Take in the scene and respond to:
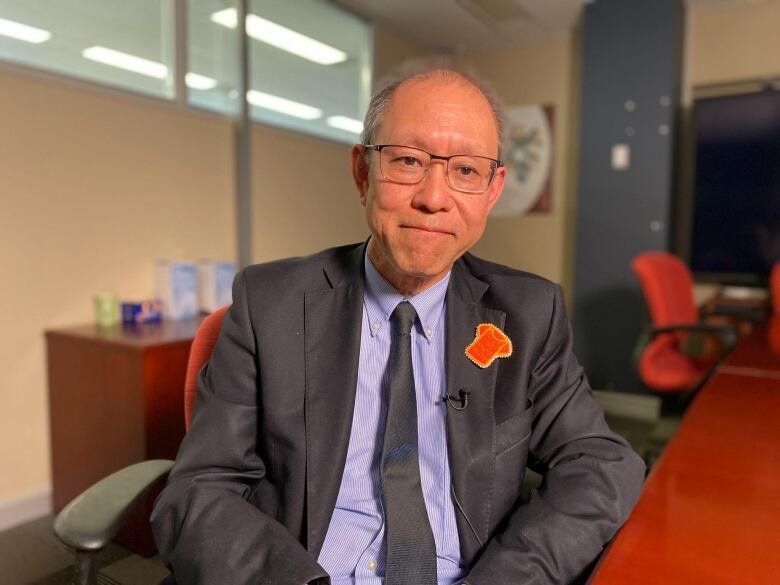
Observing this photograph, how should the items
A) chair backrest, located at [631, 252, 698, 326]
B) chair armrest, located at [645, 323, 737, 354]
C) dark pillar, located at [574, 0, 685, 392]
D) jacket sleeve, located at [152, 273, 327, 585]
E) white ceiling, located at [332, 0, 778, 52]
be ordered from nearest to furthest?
jacket sleeve, located at [152, 273, 327, 585], chair armrest, located at [645, 323, 737, 354], chair backrest, located at [631, 252, 698, 326], dark pillar, located at [574, 0, 685, 392], white ceiling, located at [332, 0, 778, 52]

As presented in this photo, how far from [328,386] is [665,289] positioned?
202 centimetres

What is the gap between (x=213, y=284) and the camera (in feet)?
8.48

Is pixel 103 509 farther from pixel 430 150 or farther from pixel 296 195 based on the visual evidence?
pixel 296 195

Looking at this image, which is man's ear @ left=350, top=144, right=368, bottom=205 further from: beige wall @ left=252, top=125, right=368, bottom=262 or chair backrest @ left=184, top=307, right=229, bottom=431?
beige wall @ left=252, top=125, right=368, bottom=262

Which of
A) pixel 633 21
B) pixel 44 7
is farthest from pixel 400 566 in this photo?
pixel 633 21

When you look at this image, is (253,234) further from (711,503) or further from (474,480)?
(711,503)

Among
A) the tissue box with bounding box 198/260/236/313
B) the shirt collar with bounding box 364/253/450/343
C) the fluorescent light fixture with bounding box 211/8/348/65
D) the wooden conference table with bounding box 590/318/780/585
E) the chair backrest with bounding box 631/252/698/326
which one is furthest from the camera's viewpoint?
the fluorescent light fixture with bounding box 211/8/348/65

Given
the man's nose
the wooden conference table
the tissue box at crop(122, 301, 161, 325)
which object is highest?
the man's nose

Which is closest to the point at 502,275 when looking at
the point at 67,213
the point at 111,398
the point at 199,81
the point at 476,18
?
the point at 111,398

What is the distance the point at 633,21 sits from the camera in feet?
11.3

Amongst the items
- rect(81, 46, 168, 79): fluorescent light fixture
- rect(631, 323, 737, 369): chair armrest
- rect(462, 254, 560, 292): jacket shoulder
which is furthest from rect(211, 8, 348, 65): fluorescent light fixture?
rect(631, 323, 737, 369): chair armrest

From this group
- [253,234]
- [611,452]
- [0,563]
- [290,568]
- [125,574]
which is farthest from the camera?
[253,234]

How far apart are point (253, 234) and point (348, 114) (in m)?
1.14

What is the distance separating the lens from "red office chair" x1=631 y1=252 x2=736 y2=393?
2.27 metres
